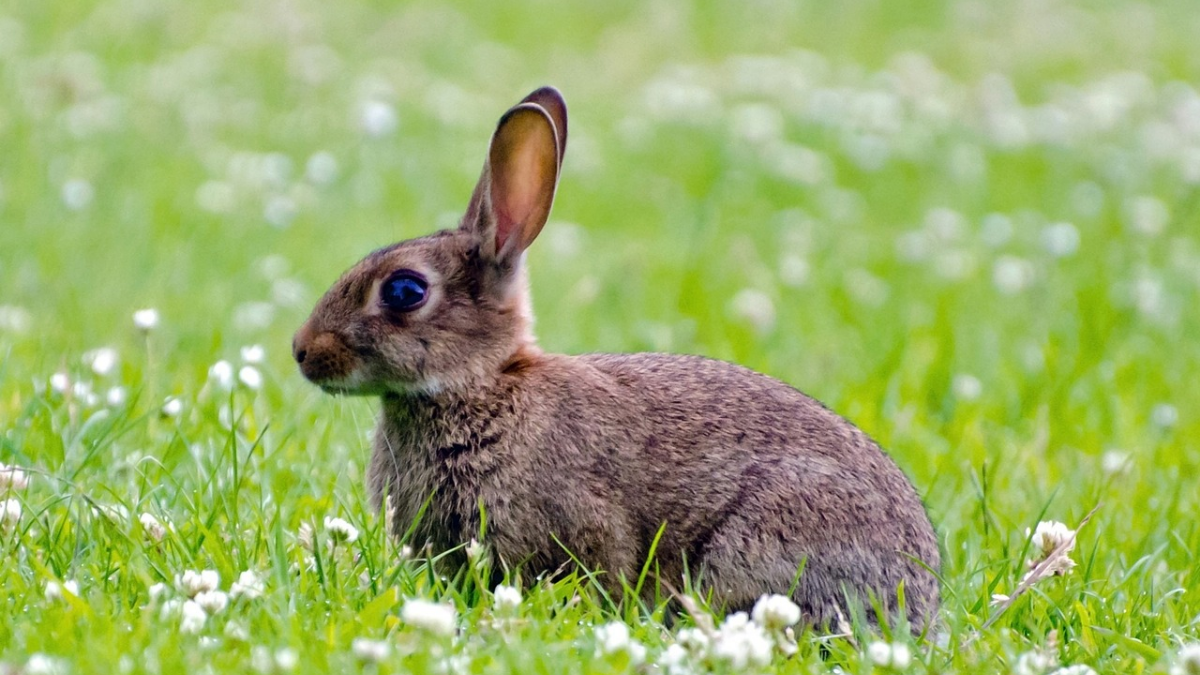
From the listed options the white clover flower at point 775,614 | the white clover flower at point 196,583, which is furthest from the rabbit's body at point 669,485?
the white clover flower at point 196,583

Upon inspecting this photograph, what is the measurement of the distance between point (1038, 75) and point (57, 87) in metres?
11.2

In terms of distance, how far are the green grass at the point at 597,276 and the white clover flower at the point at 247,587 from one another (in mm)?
31

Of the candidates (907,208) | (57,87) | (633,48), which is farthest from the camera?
(633,48)

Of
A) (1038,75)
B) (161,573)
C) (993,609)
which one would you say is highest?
(1038,75)

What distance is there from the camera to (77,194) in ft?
28.5

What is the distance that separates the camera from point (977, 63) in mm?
17766

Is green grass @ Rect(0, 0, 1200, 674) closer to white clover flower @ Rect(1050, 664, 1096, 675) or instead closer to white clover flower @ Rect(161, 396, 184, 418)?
white clover flower @ Rect(161, 396, 184, 418)

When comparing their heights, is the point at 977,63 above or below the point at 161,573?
above

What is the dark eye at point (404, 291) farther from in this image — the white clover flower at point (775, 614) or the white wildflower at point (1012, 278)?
the white wildflower at point (1012, 278)

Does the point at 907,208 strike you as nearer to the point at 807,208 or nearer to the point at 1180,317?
the point at 807,208

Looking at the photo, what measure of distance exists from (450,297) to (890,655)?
1916 mm

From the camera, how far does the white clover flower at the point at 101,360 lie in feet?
18.3

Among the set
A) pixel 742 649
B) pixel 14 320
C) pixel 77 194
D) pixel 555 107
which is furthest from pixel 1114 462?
pixel 77 194

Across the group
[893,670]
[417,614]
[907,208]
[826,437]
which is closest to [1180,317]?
[907,208]
